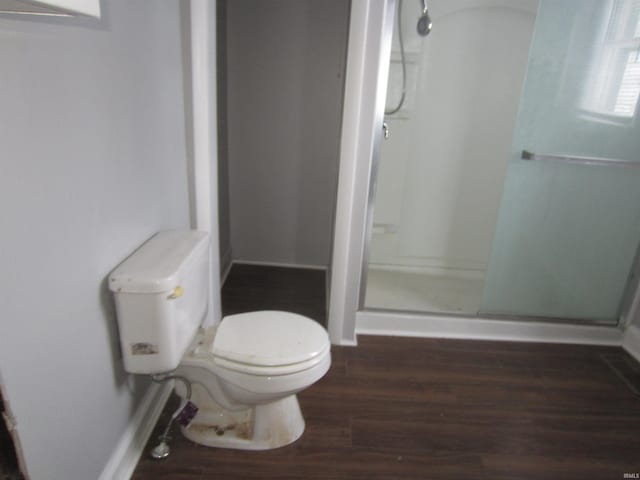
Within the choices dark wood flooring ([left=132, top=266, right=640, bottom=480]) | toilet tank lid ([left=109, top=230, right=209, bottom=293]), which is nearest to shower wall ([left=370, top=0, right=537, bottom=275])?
dark wood flooring ([left=132, top=266, right=640, bottom=480])

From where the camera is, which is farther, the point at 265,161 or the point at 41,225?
A: the point at 265,161

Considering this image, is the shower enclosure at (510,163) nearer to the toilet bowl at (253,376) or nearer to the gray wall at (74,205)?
the toilet bowl at (253,376)

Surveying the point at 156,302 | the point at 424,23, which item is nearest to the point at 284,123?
the point at 424,23

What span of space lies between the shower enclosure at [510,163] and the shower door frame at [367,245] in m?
0.05

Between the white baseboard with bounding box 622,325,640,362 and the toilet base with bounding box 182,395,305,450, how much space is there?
1817 mm

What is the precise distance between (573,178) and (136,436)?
2.19 metres

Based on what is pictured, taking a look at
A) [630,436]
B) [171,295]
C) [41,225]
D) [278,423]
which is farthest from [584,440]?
[41,225]

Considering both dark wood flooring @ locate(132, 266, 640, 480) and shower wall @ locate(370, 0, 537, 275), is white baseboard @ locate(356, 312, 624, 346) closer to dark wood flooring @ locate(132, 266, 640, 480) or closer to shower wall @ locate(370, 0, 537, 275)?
dark wood flooring @ locate(132, 266, 640, 480)

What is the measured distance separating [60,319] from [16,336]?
0.47 ft

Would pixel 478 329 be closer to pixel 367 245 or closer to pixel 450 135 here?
pixel 367 245

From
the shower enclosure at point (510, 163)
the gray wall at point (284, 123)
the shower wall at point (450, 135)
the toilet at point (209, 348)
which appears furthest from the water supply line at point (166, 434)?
the shower wall at point (450, 135)

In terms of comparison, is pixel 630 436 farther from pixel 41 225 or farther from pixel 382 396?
pixel 41 225

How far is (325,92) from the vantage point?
2660 millimetres

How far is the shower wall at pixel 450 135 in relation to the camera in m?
Answer: 2.56
